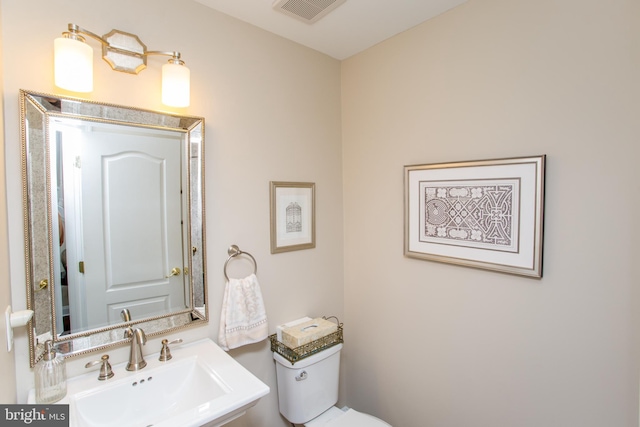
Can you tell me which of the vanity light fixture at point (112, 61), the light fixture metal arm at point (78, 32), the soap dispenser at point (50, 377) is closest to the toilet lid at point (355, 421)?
the soap dispenser at point (50, 377)

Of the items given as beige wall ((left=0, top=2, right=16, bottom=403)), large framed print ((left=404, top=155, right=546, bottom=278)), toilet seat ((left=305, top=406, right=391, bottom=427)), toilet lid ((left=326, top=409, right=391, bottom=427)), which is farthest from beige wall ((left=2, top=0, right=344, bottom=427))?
large framed print ((left=404, top=155, right=546, bottom=278))

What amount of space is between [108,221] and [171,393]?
0.76 metres

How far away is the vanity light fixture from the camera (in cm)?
111

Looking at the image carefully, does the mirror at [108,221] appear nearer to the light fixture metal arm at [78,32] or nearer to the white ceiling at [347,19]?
the light fixture metal arm at [78,32]

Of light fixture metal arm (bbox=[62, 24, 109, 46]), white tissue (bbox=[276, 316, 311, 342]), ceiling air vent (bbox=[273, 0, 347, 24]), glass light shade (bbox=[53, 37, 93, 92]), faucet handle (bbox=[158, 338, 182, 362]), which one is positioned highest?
ceiling air vent (bbox=[273, 0, 347, 24])

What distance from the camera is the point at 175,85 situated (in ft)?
4.48

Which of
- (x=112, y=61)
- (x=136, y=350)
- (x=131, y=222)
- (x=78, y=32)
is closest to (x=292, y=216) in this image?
(x=131, y=222)

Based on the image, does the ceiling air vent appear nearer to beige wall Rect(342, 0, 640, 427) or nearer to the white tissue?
beige wall Rect(342, 0, 640, 427)

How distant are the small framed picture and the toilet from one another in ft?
2.03

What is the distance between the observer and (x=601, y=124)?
1.18 metres

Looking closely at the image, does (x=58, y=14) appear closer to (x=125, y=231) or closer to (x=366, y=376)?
(x=125, y=231)

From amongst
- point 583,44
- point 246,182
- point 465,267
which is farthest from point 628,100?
point 246,182

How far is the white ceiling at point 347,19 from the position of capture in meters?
1.53

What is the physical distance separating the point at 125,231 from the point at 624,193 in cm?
192
